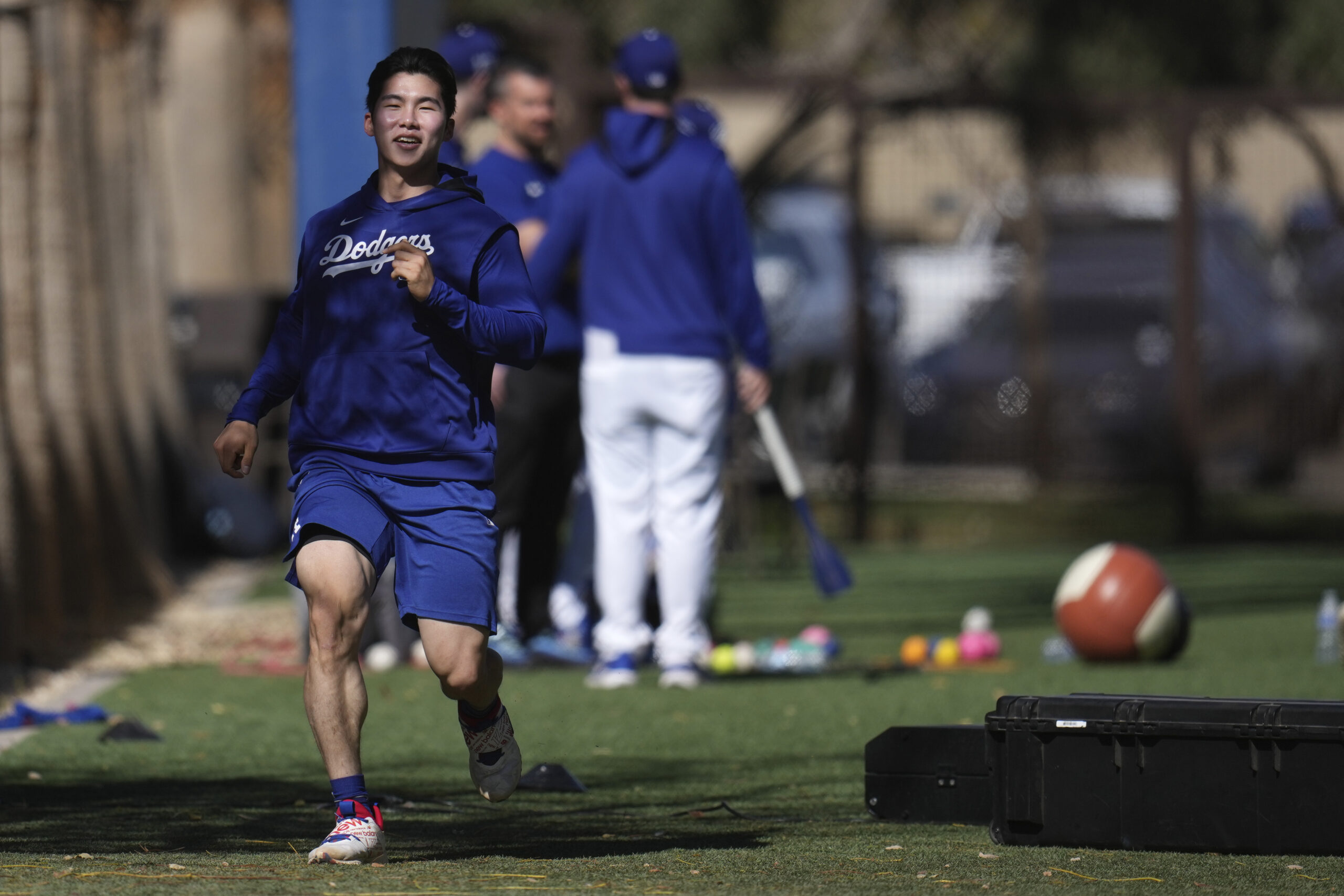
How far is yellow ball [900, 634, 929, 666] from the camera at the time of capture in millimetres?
9625

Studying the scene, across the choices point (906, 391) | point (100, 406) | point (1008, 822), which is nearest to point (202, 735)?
point (1008, 822)

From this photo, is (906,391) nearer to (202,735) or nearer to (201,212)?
(201,212)

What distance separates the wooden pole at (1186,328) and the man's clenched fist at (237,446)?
12.8 meters

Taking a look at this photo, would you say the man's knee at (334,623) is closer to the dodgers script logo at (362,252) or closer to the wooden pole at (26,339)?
the dodgers script logo at (362,252)

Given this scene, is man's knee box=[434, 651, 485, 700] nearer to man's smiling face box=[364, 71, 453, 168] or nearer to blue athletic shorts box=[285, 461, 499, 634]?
blue athletic shorts box=[285, 461, 499, 634]

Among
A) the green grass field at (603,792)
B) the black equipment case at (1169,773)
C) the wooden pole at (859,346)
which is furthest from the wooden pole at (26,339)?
the wooden pole at (859,346)

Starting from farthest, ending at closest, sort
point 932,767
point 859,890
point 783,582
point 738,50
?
point 738,50 < point 783,582 < point 932,767 < point 859,890

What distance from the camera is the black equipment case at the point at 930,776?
216 inches

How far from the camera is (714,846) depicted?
5242 millimetres

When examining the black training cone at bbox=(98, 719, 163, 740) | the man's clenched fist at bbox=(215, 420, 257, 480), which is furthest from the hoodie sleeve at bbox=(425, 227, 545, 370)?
the black training cone at bbox=(98, 719, 163, 740)

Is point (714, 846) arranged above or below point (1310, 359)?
below

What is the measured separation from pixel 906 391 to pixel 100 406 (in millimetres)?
7020

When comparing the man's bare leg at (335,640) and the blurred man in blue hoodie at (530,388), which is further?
the blurred man in blue hoodie at (530,388)

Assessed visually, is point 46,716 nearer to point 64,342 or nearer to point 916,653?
point 916,653
